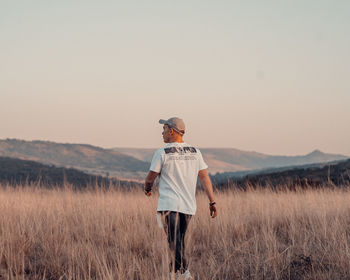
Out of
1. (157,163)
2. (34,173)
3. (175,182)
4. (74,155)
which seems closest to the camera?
(157,163)

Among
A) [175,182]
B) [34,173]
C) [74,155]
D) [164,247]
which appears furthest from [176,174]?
[74,155]

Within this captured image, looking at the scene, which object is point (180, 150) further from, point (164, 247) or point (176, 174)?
point (164, 247)

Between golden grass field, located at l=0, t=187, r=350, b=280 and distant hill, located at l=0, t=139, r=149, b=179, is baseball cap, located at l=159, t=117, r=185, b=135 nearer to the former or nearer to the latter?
golden grass field, located at l=0, t=187, r=350, b=280

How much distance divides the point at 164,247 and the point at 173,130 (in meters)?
2.19

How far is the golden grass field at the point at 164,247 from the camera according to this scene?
18.4 feet

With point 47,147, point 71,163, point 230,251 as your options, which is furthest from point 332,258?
point 47,147

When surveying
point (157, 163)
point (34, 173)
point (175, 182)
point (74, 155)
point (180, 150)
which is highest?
point (74, 155)

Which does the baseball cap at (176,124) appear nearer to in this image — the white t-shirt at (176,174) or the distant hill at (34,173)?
the white t-shirt at (176,174)

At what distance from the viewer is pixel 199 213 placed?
962 centimetres

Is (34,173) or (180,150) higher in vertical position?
(180,150)

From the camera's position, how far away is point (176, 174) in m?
5.14

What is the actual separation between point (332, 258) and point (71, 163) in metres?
141

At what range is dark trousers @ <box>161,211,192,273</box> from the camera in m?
5.10

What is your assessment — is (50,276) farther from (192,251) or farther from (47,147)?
(47,147)
